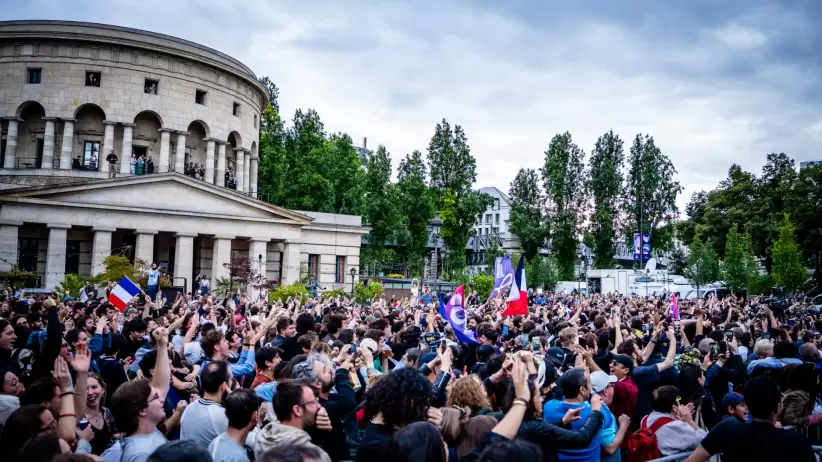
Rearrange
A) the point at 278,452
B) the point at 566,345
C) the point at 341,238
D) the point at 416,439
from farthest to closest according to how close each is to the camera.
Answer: the point at 341,238
the point at 566,345
the point at 416,439
the point at 278,452

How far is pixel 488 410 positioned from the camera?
546cm

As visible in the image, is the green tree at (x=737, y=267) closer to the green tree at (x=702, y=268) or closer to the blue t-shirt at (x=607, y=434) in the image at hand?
the green tree at (x=702, y=268)

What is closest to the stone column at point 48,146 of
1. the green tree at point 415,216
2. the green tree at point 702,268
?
the green tree at point 415,216

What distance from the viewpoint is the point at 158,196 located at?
137 ft

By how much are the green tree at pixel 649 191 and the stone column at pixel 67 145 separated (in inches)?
2189

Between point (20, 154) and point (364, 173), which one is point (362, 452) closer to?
point (20, 154)

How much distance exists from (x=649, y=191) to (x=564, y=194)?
9.62m

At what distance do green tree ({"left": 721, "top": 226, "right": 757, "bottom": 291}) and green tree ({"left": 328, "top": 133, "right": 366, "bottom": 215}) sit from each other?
111ft

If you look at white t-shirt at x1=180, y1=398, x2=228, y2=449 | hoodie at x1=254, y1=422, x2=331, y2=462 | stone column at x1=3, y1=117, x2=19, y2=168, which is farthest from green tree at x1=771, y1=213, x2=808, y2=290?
stone column at x1=3, y1=117, x2=19, y2=168

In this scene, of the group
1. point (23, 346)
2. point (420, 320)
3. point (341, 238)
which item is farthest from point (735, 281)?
point (23, 346)

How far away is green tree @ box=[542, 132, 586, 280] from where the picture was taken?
7112cm

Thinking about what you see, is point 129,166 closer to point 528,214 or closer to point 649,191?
point 528,214

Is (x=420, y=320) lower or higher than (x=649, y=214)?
lower

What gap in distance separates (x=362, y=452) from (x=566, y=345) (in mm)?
6108
